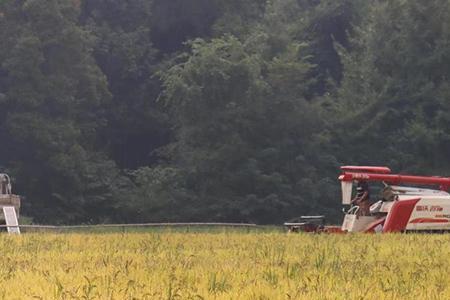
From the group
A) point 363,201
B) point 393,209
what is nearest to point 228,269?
point 393,209

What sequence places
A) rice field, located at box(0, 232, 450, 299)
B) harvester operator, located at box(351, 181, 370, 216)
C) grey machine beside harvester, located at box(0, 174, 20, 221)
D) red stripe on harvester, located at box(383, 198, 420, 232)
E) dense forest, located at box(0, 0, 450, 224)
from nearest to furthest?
rice field, located at box(0, 232, 450, 299)
red stripe on harvester, located at box(383, 198, 420, 232)
harvester operator, located at box(351, 181, 370, 216)
grey machine beside harvester, located at box(0, 174, 20, 221)
dense forest, located at box(0, 0, 450, 224)

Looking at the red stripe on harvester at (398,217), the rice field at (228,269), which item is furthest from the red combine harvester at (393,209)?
the rice field at (228,269)

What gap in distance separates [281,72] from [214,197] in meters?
7.54

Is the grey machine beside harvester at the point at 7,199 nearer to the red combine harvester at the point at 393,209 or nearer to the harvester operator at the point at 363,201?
the red combine harvester at the point at 393,209

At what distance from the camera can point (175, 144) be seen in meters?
46.2

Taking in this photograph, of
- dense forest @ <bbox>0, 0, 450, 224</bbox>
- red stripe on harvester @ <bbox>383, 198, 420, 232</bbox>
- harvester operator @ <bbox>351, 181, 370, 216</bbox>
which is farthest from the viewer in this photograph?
dense forest @ <bbox>0, 0, 450, 224</bbox>

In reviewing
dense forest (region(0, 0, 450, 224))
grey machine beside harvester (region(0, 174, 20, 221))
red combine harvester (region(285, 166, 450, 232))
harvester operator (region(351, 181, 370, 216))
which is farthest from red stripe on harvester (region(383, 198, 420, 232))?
dense forest (region(0, 0, 450, 224))

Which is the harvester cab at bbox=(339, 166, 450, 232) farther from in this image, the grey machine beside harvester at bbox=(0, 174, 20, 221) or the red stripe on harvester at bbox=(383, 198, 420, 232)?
the grey machine beside harvester at bbox=(0, 174, 20, 221)

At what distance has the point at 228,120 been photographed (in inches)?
1736

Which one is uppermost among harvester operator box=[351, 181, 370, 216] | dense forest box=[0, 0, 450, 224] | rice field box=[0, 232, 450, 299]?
dense forest box=[0, 0, 450, 224]

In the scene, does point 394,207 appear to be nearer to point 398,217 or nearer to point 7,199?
point 398,217

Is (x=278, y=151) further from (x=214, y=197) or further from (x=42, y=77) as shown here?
(x=42, y=77)

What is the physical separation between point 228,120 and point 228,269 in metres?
32.1

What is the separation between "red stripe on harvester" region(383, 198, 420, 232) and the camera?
22641 mm
